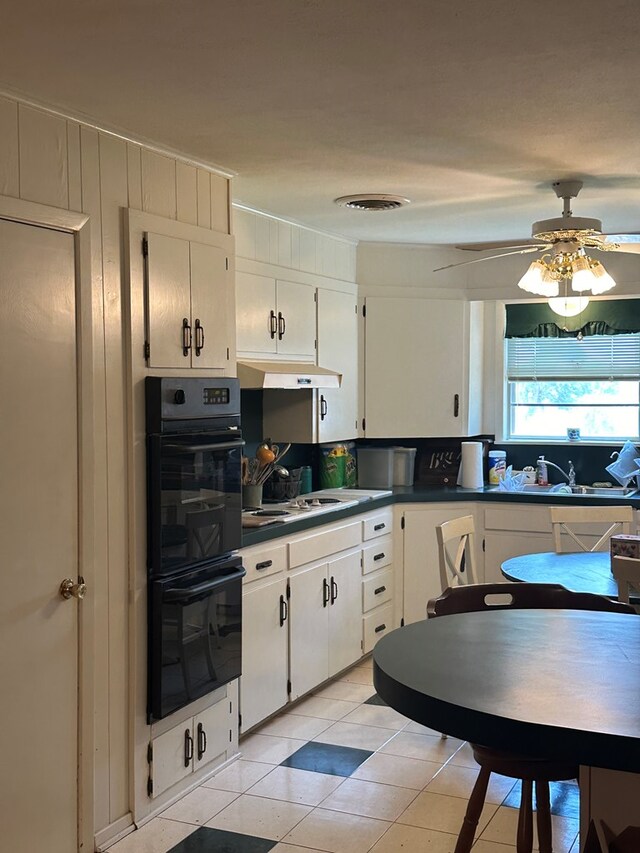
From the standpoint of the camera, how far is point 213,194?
12.6ft

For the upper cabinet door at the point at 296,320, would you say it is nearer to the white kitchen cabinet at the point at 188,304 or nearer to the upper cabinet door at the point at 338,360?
the upper cabinet door at the point at 338,360

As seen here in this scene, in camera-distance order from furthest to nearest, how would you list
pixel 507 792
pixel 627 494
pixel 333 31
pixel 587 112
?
pixel 627 494 → pixel 507 792 → pixel 587 112 → pixel 333 31

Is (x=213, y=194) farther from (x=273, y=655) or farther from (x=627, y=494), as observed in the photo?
(x=627, y=494)

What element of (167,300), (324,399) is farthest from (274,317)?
(167,300)

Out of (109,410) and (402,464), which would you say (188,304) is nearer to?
(109,410)

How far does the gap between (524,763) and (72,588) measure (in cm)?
148

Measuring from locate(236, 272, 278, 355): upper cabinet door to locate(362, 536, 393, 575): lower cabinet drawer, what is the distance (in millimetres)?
1256

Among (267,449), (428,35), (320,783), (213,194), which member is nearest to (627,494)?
(267,449)

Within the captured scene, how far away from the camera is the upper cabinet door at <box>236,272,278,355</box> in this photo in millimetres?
4516

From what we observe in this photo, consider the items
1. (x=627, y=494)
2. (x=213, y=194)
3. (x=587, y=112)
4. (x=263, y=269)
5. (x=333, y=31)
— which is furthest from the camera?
(x=627, y=494)

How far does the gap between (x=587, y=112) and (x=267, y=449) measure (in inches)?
92.2

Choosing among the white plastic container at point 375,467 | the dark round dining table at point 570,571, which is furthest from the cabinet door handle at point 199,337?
the white plastic container at point 375,467

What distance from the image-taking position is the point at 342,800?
3.54 meters

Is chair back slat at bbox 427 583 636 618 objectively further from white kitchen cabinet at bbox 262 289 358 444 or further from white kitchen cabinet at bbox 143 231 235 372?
white kitchen cabinet at bbox 262 289 358 444
